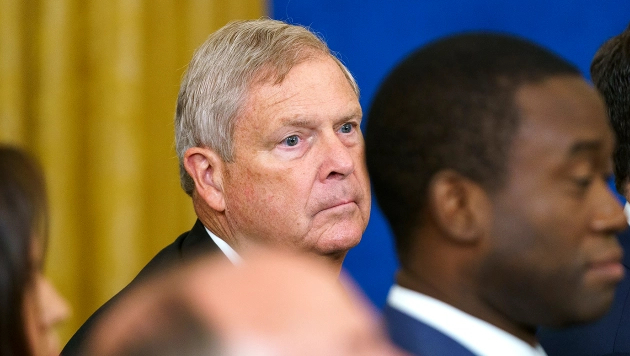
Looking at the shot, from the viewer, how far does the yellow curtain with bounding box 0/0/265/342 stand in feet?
9.07

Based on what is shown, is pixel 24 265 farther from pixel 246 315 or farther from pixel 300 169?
pixel 300 169

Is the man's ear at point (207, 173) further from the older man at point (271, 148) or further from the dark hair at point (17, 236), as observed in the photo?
the dark hair at point (17, 236)

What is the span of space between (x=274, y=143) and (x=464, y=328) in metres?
0.87

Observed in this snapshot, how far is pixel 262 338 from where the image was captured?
659mm

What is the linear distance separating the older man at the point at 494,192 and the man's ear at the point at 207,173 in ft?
2.86

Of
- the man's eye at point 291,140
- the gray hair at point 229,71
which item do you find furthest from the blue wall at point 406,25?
the man's eye at point 291,140

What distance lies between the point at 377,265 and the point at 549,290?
2172 mm

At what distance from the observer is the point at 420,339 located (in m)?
0.87

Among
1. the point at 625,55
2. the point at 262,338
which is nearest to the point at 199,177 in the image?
the point at 625,55

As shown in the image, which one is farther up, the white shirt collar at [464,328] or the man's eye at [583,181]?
the man's eye at [583,181]

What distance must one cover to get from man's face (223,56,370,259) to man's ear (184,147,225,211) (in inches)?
0.8

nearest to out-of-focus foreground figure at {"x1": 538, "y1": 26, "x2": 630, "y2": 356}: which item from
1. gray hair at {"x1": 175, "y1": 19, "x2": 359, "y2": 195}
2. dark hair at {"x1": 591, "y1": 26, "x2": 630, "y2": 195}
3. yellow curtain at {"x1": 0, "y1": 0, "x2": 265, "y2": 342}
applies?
dark hair at {"x1": 591, "y1": 26, "x2": 630, "y2": 195}

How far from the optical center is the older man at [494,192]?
857 mm

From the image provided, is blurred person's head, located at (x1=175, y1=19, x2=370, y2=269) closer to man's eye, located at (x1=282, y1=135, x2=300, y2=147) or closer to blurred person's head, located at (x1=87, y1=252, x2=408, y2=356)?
man's eye, located at (x1=282, y1=135, x2=300, y2=147)
